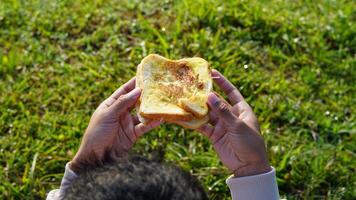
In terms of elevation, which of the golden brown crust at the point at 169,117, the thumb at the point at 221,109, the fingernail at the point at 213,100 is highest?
the fingernail at the point at 213,100

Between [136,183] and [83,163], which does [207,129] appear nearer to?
[83,163]

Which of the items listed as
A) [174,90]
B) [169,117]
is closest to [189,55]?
[174,90]

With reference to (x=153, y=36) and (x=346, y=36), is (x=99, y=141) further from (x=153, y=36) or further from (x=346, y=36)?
(x=346, y=36)

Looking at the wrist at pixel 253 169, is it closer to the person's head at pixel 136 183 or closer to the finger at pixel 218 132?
the finger at pixel 218 132

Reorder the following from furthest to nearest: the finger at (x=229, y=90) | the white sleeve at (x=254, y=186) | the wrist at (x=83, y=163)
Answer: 1. the finger at (x=229, y=90)
2. the white sleeve at (x=254, y=186)
3. the wrist at (x=83, y=163)

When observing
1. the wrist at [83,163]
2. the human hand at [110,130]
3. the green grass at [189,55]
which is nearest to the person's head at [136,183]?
the wrist at [83,163]

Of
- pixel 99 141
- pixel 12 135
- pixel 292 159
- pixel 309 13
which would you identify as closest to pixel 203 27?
pixel 309 13
